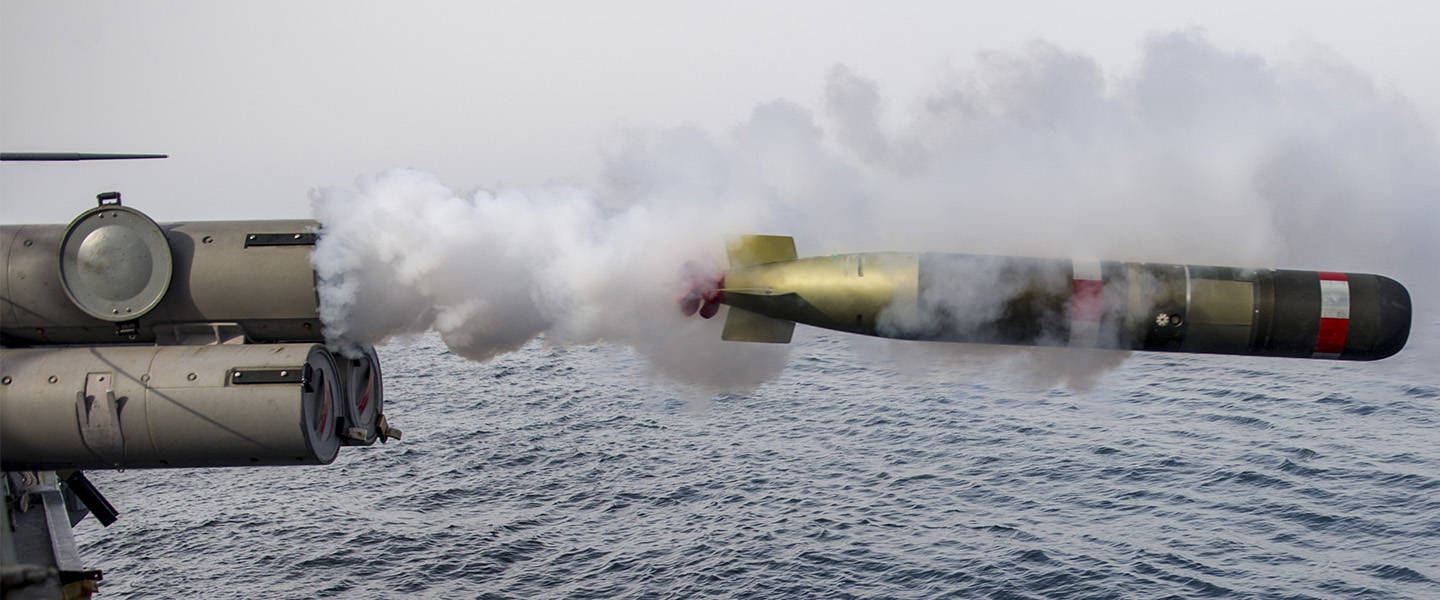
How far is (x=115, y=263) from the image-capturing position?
1812 cm

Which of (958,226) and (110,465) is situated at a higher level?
(958,226)

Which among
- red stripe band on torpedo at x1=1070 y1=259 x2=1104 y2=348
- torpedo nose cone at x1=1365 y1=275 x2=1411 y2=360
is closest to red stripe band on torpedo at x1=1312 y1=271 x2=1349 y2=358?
torpedo nose cone at x1=1365 y1=275 x2=1411 y2=360

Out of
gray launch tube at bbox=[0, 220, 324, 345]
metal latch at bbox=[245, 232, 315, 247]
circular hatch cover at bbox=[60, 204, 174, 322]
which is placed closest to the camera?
circular hatch cover at bbox=[60, 204, 174, 322]

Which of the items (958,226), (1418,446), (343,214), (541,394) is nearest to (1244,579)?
(1418,446)

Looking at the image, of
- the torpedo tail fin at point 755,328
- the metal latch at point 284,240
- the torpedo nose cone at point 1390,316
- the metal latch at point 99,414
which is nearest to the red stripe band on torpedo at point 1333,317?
the torpedo nose cone at point 1390,316

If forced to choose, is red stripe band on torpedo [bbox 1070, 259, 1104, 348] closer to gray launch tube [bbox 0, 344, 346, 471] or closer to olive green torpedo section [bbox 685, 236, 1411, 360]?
olive green torpedo section [bbox 685, 236, 1411, 360]

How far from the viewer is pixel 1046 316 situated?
18.9 meters

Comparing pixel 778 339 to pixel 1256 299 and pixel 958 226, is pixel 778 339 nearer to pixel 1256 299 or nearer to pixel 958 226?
pixel 958 226

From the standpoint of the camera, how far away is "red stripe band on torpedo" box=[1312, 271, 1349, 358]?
18844 millimetres

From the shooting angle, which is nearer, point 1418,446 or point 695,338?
point 695,338

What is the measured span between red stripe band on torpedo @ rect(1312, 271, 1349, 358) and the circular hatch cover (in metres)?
19.9

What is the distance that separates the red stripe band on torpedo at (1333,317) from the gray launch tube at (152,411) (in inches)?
688

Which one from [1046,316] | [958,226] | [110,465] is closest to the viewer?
[110,465]

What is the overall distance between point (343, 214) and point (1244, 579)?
3237cm
